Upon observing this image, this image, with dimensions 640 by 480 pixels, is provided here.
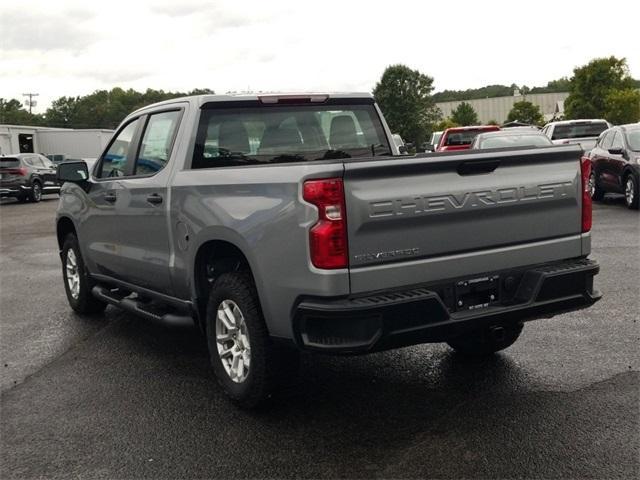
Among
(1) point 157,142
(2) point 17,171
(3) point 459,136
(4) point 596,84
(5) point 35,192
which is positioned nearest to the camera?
(1) point 157,142

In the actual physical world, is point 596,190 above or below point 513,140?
below

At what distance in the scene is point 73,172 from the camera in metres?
6.58

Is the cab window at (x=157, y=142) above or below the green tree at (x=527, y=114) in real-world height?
below

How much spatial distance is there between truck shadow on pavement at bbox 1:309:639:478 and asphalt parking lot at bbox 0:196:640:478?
1cm

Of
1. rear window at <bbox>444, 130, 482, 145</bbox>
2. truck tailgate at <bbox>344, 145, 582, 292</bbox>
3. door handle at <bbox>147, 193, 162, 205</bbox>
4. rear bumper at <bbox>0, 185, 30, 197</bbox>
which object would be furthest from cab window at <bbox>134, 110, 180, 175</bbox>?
rear bumper at <bbox>0, 185, 30, 197</bbox>

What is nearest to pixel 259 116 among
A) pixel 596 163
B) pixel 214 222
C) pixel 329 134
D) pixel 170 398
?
pixel 329 134

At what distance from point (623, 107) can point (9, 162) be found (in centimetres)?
4412

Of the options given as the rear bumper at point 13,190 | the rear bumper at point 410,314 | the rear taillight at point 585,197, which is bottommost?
the rear bumper at point 13,190

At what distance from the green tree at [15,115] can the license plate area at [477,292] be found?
14073 cm

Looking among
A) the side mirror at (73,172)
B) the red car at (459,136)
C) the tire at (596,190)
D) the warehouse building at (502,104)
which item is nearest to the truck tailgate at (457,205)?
the side mirror at (73,172)

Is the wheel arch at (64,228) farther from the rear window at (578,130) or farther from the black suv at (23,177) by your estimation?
the black suv at (23,177)

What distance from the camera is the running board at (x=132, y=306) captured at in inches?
208

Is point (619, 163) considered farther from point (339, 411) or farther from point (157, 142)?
point (339, 411)

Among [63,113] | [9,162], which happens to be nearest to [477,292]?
[9,162]
